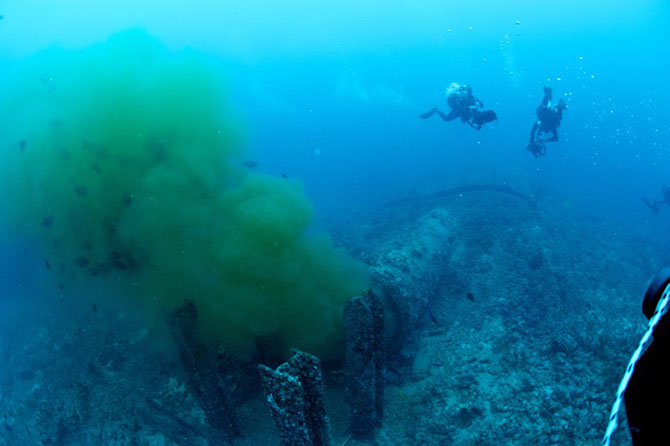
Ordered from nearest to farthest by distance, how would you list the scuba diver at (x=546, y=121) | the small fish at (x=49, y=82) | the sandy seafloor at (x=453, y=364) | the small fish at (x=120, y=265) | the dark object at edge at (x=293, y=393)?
the dark object at edge at (x=293, y=393) → the sandy seafloor at (x=453, y=364) → the small fish at (x=120, y=265) → the scuba diver at (x=546, y=121) → the small fish at (x=49, y=82)

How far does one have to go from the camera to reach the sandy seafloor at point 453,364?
6316 millimetres

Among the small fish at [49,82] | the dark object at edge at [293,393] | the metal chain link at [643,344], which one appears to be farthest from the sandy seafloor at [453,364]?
the small fish at [49,82]

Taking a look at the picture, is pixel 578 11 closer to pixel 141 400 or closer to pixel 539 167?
pixel 539 167

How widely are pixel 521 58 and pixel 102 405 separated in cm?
13649

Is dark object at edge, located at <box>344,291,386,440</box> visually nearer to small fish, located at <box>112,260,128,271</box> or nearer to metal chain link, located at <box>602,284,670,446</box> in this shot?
metal chain link, located at <box>602,284,670,446</box>

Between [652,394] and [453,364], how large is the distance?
21.8ft

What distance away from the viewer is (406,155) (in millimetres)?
38469

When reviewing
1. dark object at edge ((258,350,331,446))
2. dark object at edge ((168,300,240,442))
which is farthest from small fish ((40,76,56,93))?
dark object at edge ((258,350,331,446))

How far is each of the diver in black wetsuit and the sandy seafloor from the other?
214 inches

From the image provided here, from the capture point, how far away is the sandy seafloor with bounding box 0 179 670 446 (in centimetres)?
632

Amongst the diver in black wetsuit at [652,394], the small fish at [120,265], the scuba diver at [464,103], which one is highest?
the diver in black wetsuit at [652,394]

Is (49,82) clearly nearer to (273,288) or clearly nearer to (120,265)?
(120,265)

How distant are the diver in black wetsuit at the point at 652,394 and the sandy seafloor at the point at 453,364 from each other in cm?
543

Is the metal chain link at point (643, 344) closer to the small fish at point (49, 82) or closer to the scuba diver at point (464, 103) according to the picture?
the scuba diver at point (464, 103)
